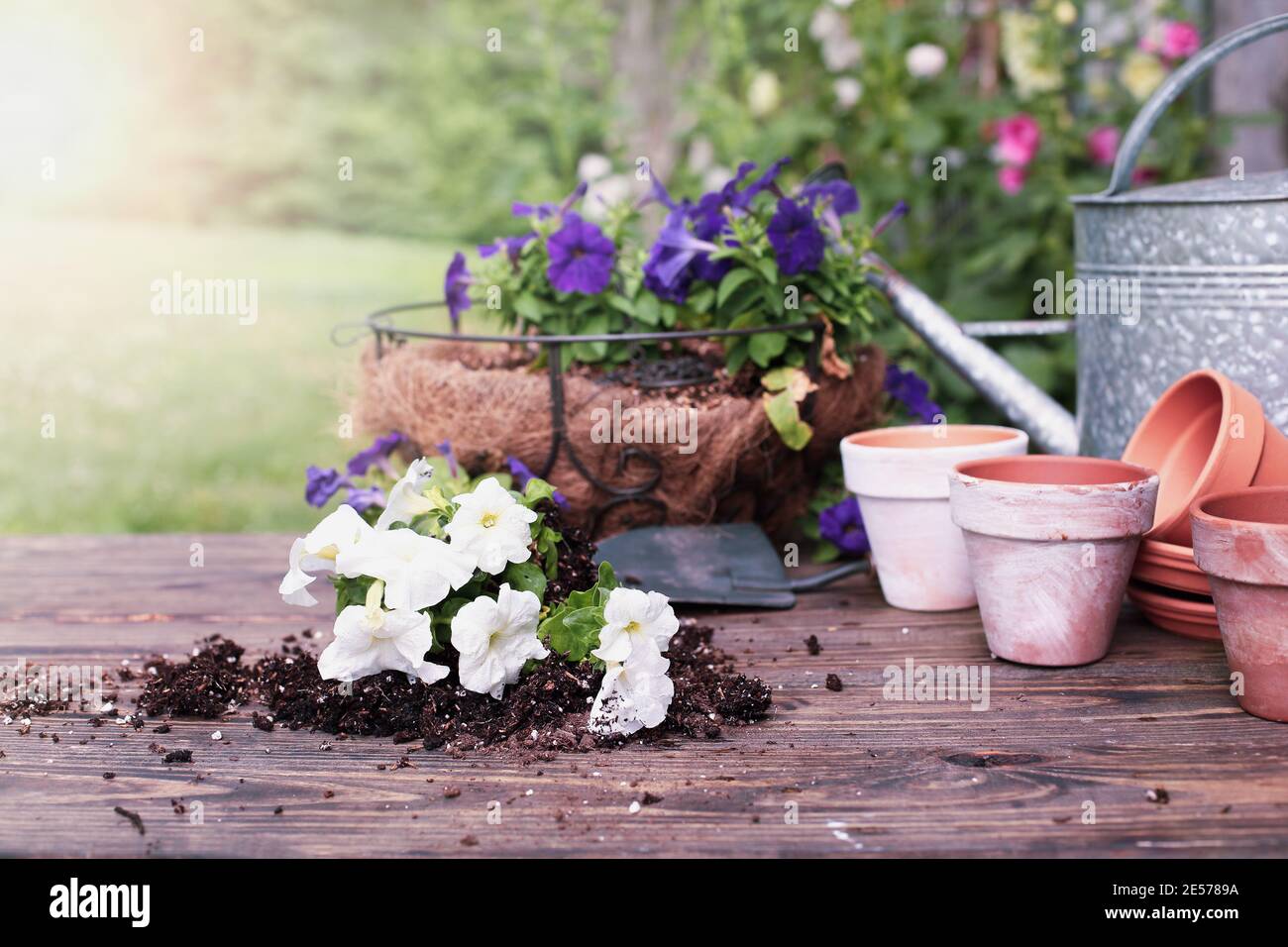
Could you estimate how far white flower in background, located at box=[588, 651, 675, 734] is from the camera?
1.15 m

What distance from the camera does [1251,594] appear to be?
3.63 feet

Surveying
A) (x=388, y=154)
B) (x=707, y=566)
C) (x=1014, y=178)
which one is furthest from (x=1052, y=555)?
(x=388, y=154)

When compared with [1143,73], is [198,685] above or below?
below

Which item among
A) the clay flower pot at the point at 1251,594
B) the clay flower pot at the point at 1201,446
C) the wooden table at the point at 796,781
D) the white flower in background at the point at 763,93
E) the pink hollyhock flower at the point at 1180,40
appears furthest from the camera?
the white flower in background at the point at 763,93

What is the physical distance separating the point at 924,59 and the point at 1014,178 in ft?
1.13

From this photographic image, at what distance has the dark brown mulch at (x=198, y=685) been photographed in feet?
4.15

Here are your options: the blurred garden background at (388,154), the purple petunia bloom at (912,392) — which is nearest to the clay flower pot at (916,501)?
the purple petunia bloom at (912,392)

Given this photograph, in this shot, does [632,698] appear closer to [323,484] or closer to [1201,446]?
[323,484]

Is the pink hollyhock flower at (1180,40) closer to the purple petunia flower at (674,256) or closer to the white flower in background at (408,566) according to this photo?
the purple petunia flower at (674,256)

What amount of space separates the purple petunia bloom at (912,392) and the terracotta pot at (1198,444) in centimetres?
41

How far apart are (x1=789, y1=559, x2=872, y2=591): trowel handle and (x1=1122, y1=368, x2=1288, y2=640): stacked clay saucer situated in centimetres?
38

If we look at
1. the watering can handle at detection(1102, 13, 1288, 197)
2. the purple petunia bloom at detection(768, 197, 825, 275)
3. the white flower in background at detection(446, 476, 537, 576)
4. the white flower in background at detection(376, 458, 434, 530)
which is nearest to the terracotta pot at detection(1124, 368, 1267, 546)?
the watering can handle at detection(1102, 13, 1288, 197)
